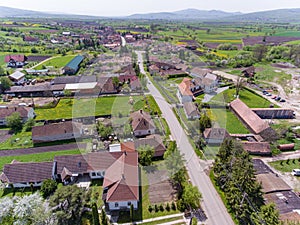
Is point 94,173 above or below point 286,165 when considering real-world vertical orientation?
above

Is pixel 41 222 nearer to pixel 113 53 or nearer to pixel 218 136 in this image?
pixel 218 136

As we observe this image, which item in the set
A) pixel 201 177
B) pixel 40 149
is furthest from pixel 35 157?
pixel 201 177

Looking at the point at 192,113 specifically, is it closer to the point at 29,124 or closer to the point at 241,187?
the point at 241,187

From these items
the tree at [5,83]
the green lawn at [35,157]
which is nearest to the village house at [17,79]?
the tree at [5,83]

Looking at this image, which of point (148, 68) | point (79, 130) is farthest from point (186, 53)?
point (79, 130)

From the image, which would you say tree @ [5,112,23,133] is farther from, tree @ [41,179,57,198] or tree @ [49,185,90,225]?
tree @ [49,185,90,225]
